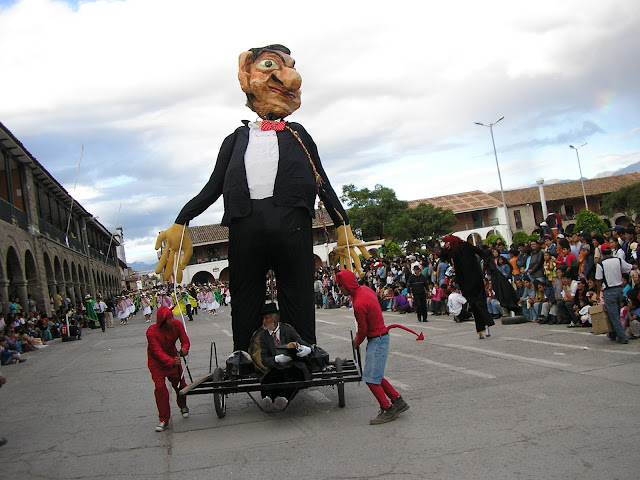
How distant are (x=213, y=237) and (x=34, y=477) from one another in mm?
51755

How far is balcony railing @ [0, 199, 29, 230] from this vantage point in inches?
810

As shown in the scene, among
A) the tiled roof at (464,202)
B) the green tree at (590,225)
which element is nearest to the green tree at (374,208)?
the tiled roof at (464,202)

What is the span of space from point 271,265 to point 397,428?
6.94 feet

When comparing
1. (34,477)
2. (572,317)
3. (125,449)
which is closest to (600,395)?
(125,449)

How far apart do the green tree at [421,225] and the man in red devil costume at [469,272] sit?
38.3 m

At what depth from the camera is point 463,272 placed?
1052 centimetres

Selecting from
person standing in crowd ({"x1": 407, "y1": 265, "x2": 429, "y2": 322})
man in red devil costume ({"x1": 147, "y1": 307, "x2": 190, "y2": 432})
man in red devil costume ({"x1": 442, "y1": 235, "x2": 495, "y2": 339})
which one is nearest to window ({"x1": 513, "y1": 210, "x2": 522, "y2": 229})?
person standing in crowd ({"x1": 407, "y1": 265, "x2": 429, "y2": 322})

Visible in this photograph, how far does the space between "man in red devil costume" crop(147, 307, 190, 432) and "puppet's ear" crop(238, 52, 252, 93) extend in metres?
2.48

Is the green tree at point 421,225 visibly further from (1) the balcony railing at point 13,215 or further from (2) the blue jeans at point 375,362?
(2) the blue jeans at point 375,362

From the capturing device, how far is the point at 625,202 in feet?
159

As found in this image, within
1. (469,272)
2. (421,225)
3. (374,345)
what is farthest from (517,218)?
(374,345)

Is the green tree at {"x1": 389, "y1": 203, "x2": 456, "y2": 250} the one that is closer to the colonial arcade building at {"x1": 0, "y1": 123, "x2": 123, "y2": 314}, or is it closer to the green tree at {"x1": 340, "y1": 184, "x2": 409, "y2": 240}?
the green tree at {"x1": 340, "y1": 184, "x2": 409, "y2": 240}

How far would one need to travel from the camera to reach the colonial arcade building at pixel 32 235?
20.9 meters

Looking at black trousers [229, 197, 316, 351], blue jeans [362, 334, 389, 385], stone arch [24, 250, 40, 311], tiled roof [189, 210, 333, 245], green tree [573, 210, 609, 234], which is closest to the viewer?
blue jeans [362, 334, 389, 385]
